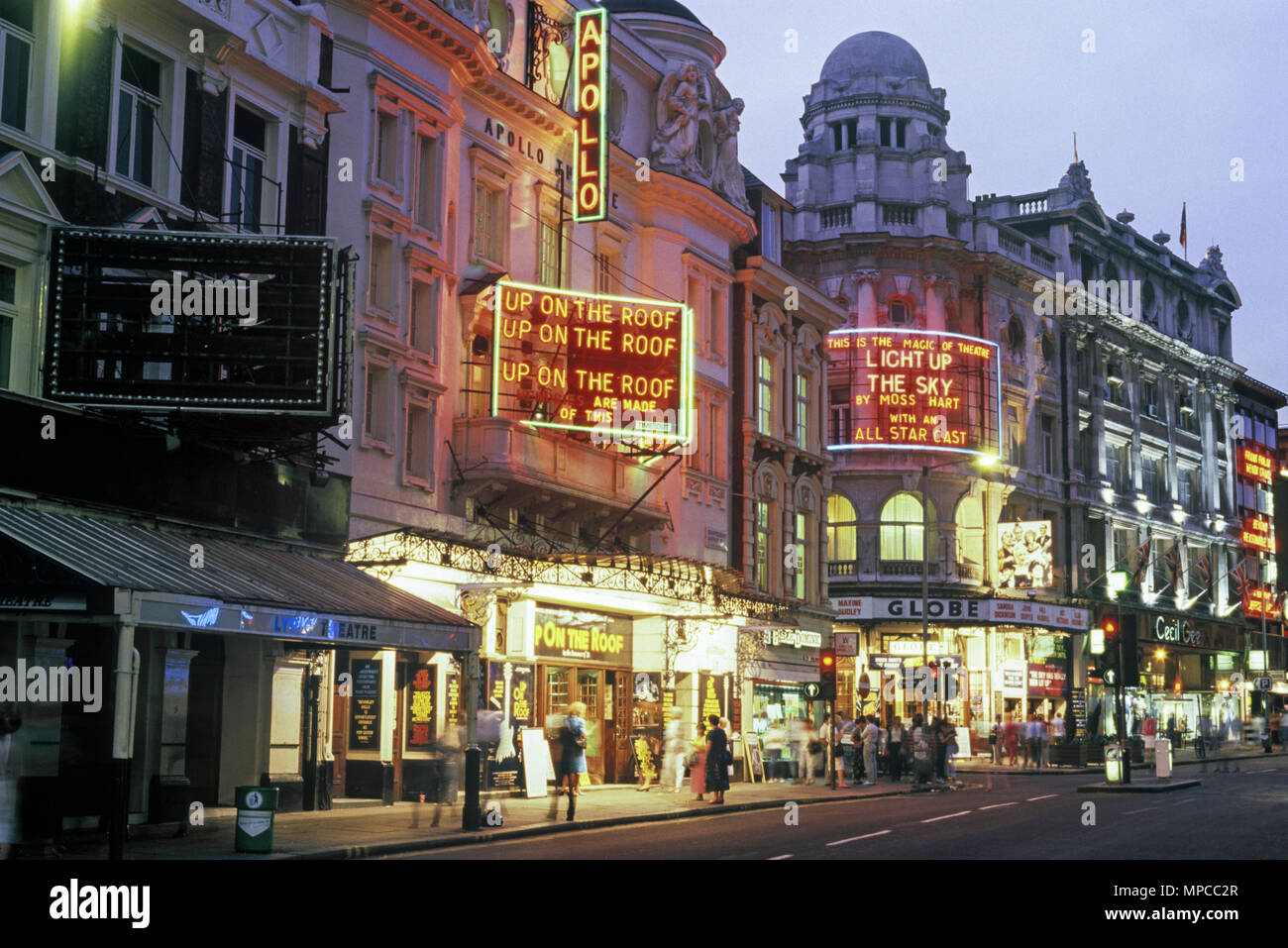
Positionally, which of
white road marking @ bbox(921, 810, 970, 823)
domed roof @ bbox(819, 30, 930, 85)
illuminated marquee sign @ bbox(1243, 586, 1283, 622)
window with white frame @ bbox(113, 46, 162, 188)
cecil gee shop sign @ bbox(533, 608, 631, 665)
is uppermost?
domed roof @ bbox(819, 30, 930, 85)

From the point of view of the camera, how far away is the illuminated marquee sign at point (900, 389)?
5928 centimetres

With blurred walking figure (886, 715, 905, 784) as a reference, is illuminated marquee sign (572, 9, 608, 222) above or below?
above

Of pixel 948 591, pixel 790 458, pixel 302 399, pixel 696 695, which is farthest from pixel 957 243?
pixel 302 399

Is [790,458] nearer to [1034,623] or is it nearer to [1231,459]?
[1034,623]

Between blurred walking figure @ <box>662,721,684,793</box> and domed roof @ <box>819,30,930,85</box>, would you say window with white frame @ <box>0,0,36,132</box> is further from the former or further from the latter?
domed roof @ <box>819,30,930,85</box>

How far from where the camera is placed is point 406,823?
24.7 meters

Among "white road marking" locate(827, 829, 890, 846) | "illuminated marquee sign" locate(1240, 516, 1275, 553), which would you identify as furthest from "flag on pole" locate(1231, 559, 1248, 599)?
"white road marking" locate(827, 829, 890, 846)

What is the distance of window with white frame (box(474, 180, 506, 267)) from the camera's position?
3416 centimetres

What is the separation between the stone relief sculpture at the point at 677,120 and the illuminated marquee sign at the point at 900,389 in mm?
18366

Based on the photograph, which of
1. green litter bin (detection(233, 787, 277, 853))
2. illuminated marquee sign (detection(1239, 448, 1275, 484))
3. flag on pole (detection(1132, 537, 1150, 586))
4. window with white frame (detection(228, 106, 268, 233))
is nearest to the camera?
green litter bin (detection(233, 787, 277, 853))

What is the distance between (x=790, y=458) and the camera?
48531mm

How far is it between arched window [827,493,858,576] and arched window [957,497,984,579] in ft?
13.5

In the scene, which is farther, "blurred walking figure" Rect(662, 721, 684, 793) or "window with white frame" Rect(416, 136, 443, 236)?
"blurred walking figure" Rect(662, 721, 684, 793)
